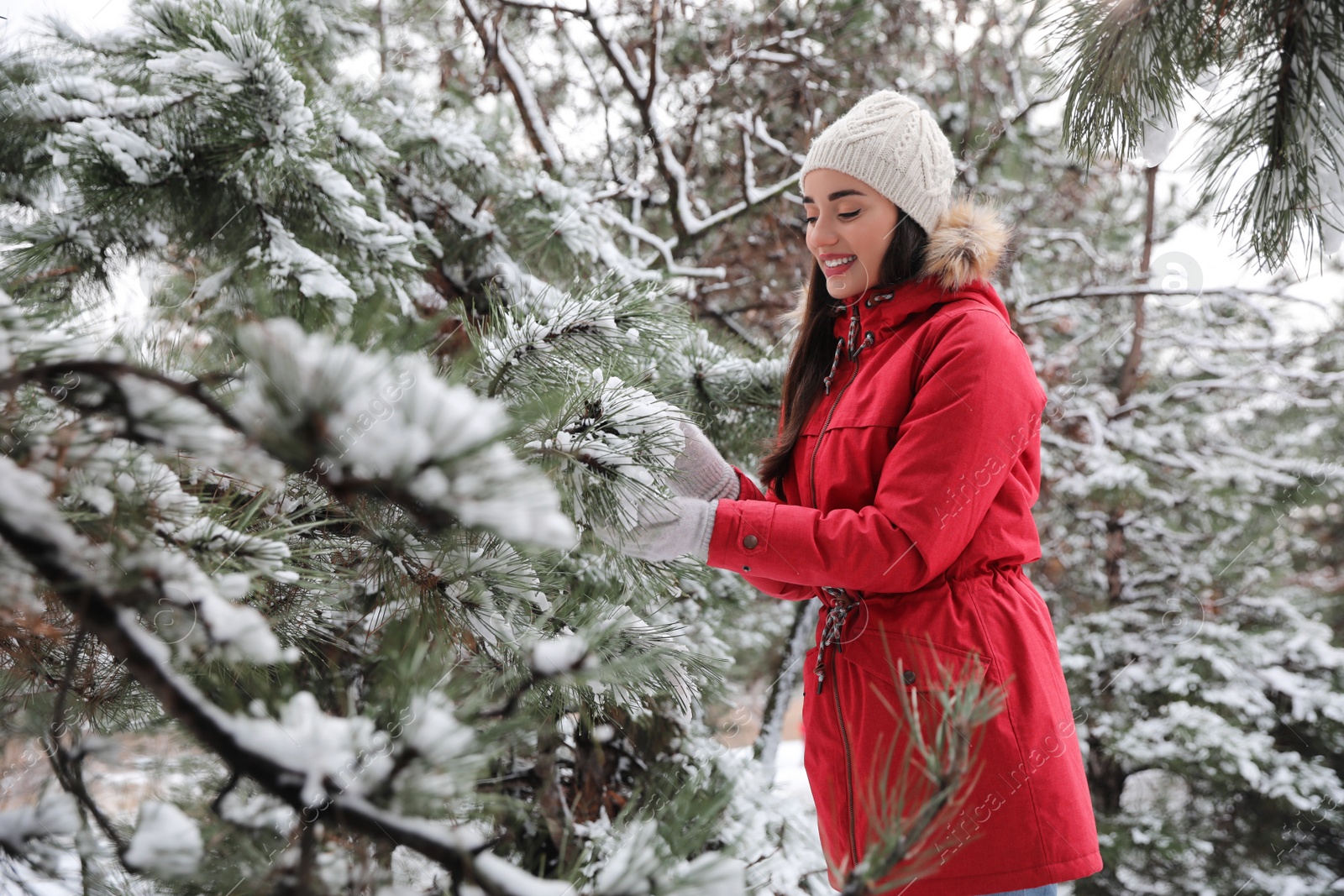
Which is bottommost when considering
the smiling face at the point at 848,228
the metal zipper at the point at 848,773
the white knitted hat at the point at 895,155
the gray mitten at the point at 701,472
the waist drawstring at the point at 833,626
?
the metal zipper at the point at 848,773

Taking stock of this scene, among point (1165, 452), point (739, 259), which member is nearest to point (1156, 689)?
point (1165, 452)

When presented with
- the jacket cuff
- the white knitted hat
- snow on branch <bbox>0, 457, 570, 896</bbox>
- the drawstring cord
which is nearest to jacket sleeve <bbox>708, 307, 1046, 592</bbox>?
the jacket cuff

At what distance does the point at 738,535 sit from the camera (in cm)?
118

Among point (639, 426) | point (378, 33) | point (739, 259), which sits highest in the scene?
point (378, 33)

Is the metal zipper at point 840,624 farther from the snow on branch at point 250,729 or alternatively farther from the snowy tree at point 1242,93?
the snow on branch at point 250,729

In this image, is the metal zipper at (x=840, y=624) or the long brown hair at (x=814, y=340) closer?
the metal zipper at (x=840, y=624)

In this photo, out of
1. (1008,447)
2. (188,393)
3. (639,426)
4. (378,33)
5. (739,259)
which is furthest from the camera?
(739,259)

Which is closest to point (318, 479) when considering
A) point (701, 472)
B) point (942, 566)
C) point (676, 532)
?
point (676, 532)

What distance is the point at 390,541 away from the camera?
38.7 inches

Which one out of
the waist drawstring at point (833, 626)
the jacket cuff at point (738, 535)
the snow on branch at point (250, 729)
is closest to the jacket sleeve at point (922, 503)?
the jacket cuff at point (738, 535)

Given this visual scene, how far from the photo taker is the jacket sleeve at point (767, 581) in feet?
4.59

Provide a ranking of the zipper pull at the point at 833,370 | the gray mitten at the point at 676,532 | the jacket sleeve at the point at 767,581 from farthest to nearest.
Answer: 1. the zipper pull at the point at 833,370
2. the jacket sleeve at the point at 767,581
3. the gray mitten at the point at 676,532

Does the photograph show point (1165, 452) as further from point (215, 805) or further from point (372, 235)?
point (215, 805)

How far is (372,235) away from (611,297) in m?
0.67
